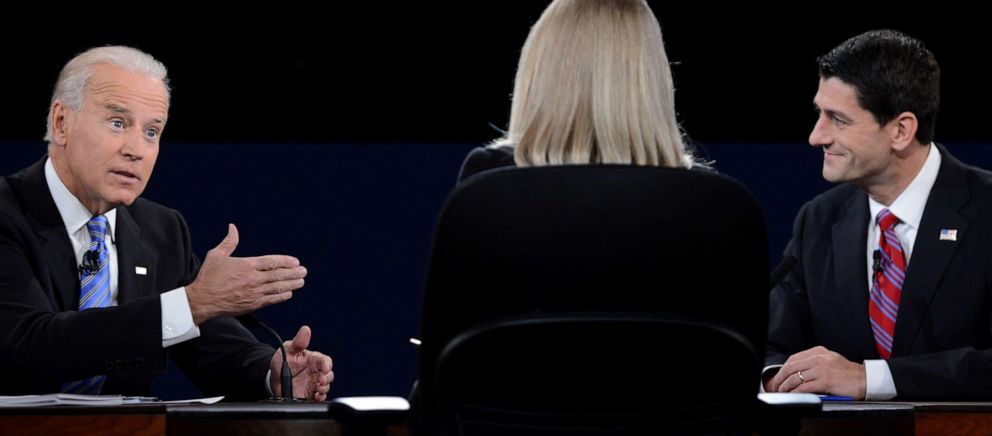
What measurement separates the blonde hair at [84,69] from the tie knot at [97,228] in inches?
8.5

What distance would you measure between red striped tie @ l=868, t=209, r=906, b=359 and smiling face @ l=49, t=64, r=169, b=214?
1.61 meters

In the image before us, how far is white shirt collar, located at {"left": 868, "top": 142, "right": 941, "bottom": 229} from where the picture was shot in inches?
105

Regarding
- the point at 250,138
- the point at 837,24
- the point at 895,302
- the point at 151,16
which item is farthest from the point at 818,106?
the point at 151,16

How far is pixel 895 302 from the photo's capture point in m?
2.63

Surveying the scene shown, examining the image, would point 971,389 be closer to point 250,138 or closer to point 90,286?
point 90,286

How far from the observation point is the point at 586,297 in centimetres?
135

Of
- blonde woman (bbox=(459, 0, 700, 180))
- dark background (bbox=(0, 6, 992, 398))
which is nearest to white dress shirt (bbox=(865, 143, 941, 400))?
dark background (bbox=(0, 6, 992, 398))

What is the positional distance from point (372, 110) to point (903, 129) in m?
1.51

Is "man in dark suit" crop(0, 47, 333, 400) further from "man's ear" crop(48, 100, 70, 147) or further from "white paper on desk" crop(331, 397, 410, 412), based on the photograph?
"white paper on desk" crop(331, 397, 410, 412)

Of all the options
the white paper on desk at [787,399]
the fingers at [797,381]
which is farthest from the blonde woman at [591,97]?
the fingers at [797,381]

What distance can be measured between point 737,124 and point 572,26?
1987 millimetres

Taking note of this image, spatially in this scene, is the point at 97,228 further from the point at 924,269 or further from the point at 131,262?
the point at 924,269

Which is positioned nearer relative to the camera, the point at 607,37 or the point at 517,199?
the point at 517,199

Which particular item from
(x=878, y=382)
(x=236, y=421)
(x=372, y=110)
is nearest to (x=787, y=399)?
(x=236, y=421)
